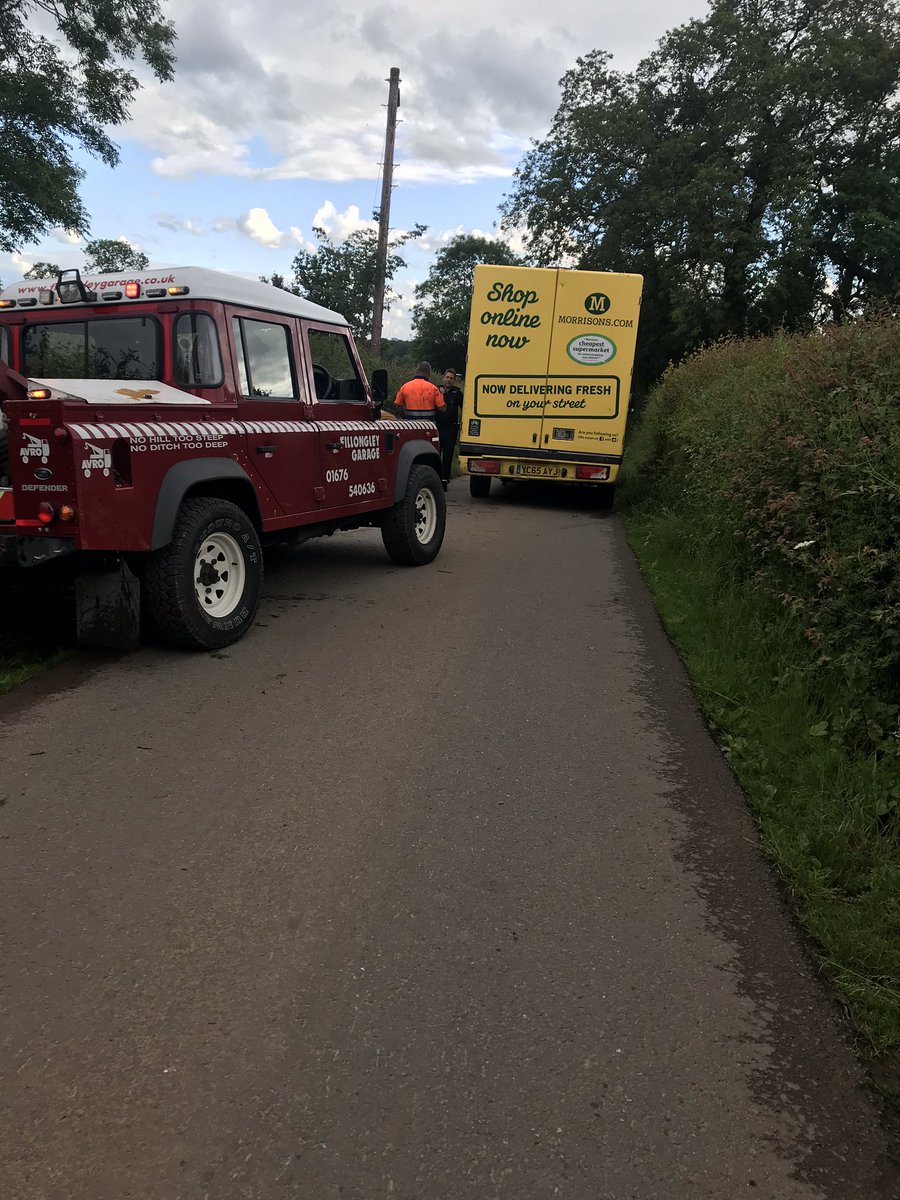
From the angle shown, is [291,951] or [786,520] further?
[786,520]

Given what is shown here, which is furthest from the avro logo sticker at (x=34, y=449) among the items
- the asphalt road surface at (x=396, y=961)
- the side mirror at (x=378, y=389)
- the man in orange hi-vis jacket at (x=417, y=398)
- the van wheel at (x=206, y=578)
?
the man in orange hi-vis jacket at (x=417, y=398)

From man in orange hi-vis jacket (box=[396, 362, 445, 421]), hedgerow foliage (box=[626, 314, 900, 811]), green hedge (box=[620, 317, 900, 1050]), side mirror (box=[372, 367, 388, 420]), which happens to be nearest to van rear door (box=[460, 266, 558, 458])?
man in orange hi-vis jacket (box=[396, 362, 445, 421])

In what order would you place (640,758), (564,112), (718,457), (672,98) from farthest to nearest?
(564,112) → (672,98) → (718,457) → (640,758)

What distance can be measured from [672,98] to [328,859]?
107 feet

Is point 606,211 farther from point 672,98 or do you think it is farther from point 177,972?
point 177,972

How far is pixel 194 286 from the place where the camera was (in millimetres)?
5598

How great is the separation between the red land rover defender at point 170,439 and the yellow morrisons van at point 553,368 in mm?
6532

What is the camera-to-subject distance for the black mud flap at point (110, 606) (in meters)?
5.02

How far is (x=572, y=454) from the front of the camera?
1337 centimetres

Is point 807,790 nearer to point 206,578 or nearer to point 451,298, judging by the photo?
point 206,578

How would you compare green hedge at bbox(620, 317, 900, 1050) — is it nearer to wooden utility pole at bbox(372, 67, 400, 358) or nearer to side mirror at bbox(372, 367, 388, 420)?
side mirror at bbox(372, 367, 388, 420)

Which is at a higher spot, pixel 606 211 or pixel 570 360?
pixel 606 211

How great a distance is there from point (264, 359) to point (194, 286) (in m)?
0.73

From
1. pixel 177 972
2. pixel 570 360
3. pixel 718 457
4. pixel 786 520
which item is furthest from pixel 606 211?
pixel 177 972
